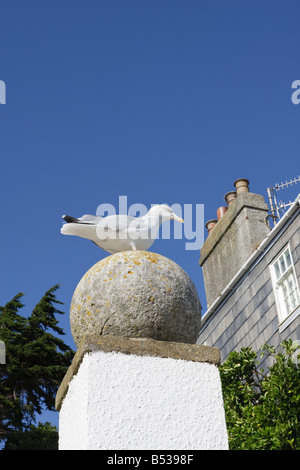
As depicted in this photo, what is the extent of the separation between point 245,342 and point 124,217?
26.6ft

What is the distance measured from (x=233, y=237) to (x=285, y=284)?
229cm

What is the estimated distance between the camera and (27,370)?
1300cm

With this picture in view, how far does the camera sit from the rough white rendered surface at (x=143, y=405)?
3084 mm

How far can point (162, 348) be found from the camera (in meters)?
3.40

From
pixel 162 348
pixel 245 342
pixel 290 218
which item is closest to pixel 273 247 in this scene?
pixel 290 218

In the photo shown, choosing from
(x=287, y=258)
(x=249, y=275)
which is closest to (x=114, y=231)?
(x=287, y=258)

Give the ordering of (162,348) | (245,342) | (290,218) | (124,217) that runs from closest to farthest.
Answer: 1. (162,348)
2. (124,217)
3. (290,218)
4. (245,342)

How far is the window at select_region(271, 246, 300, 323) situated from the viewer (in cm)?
1067

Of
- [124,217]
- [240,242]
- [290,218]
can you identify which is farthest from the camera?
[240,242]

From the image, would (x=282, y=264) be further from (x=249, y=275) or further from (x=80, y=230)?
(x=80, y=230)

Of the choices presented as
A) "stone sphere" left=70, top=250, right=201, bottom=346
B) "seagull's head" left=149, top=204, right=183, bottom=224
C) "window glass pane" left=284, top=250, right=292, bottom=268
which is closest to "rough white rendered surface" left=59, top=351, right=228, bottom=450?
"stone sphere" left=70, top=250, right=201, bottom=346

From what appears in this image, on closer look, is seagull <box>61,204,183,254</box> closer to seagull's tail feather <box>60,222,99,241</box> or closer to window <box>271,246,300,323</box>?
seagull's tail feather <box>60,222,99,241</box>

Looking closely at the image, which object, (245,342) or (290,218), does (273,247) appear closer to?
(290,218)

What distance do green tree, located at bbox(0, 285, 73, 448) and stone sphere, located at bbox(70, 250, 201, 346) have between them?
31.3ft
